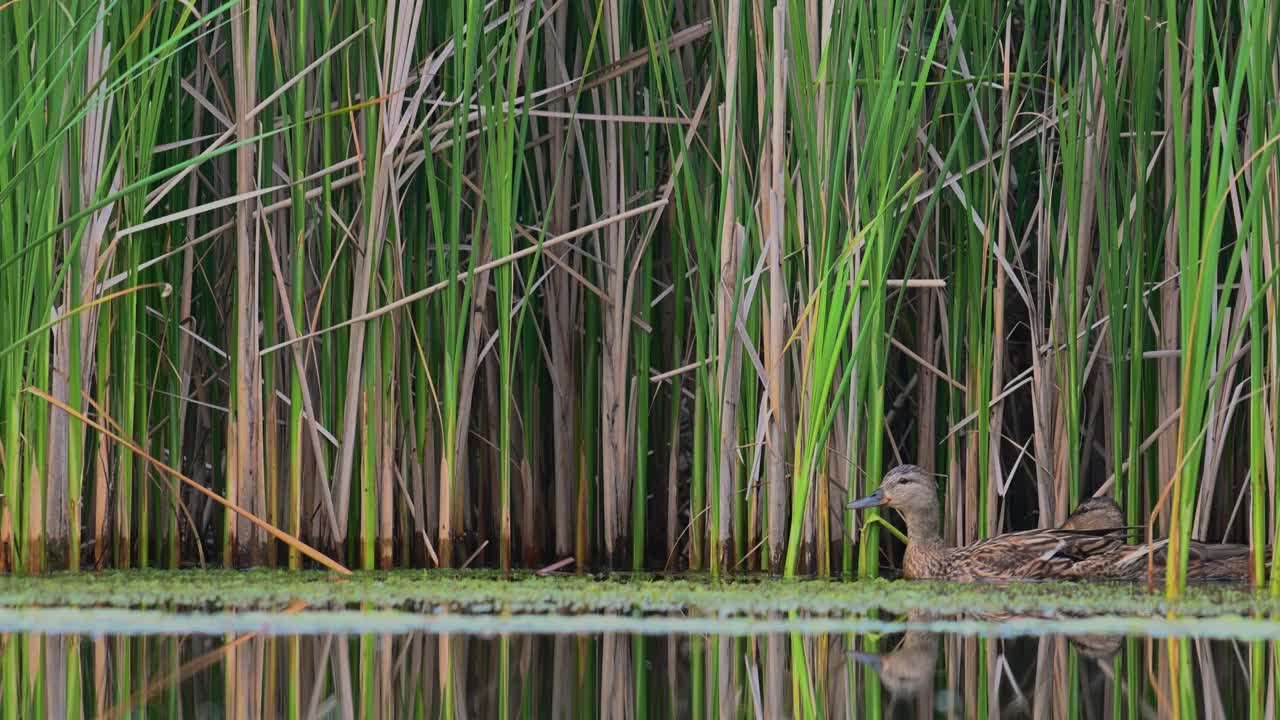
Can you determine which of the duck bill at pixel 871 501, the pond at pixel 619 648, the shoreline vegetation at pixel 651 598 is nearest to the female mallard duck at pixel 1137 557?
Result: the shoreline vegetation at pixel 651 598

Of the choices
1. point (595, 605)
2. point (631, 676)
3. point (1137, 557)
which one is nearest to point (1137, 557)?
point (1137, 557)

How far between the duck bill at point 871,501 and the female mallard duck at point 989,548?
36mm

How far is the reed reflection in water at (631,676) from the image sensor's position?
333 centimetres

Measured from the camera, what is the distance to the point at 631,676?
372 cm

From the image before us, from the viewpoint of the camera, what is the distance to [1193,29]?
5.73m

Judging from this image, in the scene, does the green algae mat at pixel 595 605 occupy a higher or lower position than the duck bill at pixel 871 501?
lower

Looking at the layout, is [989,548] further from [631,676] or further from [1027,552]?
[631,676]

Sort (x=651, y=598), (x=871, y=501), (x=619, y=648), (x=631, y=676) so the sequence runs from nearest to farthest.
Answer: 1. (x=631, y=676)
2. (x=619, y=648)
3. (x=651, y=598)
4. (x=871, y=501)

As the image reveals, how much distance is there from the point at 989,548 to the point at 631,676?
8.05ft

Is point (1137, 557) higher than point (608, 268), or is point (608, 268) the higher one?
point (608, 268)

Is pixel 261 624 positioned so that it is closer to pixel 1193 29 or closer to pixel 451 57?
pixel 451 57

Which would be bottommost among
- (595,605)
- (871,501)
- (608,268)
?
(595,605)

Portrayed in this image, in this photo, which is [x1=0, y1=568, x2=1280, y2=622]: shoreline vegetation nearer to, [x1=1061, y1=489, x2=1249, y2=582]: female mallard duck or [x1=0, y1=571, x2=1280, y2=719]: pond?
[x1=0, y1=571, x2=1280, y2=719]: pond

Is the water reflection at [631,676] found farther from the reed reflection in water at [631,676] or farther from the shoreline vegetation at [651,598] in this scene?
the shoreline vegetation at [651,598]
